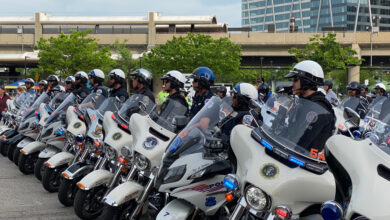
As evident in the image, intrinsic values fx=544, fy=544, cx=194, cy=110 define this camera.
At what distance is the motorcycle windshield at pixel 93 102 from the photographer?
813 cm

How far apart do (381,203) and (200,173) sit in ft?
7.03

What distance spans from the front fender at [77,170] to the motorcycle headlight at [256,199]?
3.89 meters

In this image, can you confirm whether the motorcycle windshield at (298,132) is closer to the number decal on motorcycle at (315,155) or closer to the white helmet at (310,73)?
the number decal on motorcycle at (315,155)

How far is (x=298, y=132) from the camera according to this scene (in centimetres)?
383

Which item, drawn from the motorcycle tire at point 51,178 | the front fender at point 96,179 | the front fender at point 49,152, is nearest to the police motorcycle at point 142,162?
the front fender at point 96,179

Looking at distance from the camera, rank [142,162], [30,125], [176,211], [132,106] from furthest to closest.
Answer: [30,125] → [132,106] → [142,162] → [176,211]

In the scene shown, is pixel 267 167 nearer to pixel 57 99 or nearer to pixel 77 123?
pixel 77 123

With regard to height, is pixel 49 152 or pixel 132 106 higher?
pixel 132 106

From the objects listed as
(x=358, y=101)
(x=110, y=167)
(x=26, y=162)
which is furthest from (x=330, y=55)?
(x=110, y=167)

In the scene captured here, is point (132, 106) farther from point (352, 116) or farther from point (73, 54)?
point (73, 54)

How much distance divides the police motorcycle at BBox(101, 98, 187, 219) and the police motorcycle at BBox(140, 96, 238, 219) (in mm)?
441

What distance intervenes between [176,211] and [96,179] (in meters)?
1.95

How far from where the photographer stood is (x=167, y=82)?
24.8 feet

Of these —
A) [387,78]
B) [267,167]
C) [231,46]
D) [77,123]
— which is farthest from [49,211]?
[387,78]
